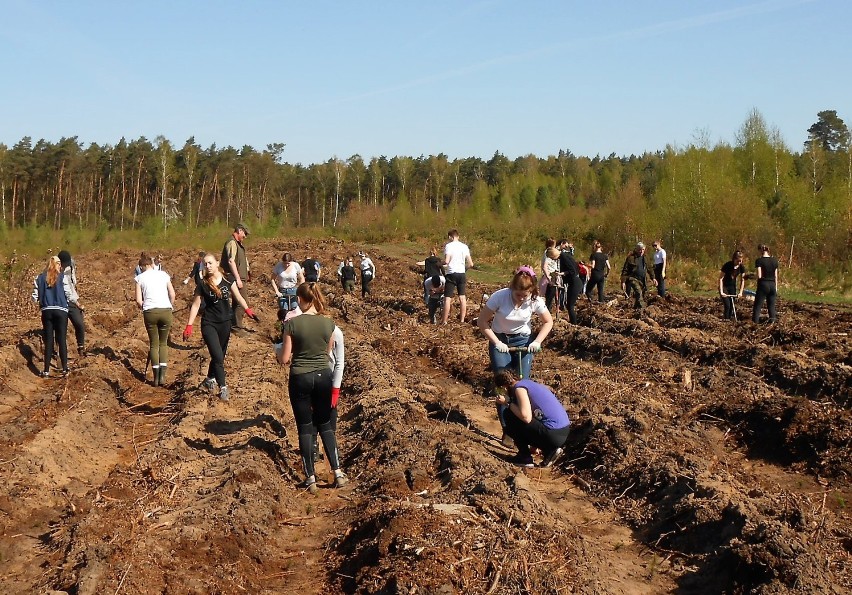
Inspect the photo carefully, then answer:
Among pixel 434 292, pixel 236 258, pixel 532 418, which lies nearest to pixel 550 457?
pixel 532 418

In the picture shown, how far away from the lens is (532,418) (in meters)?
7.48

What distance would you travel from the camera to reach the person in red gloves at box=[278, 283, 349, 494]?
22.3ft

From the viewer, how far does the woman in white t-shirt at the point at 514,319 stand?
7.84 metres

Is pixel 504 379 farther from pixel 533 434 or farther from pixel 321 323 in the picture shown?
pixel 321 323

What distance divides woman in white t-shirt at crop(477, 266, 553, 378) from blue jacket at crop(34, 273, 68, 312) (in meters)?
6.82

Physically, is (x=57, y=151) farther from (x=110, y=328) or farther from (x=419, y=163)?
(x=110, y=328)


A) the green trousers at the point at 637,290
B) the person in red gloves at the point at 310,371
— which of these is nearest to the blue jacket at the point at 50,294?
the person in red gloves at the point at 310,371

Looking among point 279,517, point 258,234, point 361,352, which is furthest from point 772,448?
point 258,234

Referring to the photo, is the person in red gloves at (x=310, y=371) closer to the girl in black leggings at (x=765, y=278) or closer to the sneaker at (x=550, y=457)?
the sneaker at (x=550, y=457)

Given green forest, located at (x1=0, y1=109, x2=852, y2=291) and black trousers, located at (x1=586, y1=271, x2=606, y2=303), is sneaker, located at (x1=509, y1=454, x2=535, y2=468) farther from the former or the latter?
green forest, located at (x1=0, y1=109, x2=852, y2=291)

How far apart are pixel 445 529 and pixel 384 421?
11.2 feet

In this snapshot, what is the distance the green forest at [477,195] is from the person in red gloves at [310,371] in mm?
22792

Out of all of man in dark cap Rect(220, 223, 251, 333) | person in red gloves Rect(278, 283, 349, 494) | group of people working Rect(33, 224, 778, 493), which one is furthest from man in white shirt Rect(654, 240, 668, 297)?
person in red gloves Rect(278, 283, 349, 494)

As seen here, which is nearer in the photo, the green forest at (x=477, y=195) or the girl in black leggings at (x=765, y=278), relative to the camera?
the girl in black leggings at (x=765, y=278)
